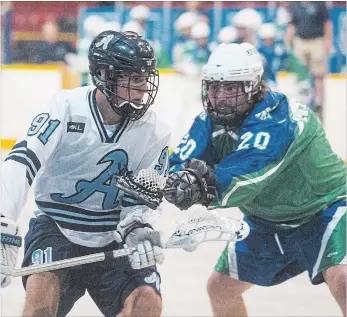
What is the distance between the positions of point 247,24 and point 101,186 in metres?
7.19

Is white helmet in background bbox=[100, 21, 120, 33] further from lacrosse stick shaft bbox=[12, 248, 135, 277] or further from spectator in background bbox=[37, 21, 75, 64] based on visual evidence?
lacrosse stick shaft bbox=[12, 248, 135, 277]

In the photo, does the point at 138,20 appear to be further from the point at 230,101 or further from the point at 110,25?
the point at 230,101

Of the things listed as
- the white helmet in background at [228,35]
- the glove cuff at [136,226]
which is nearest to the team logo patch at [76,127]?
the glove cuff at [136,226]

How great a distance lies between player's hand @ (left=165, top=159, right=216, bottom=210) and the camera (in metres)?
3.12

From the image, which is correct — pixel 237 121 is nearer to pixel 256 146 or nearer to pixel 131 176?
pixel 256 146

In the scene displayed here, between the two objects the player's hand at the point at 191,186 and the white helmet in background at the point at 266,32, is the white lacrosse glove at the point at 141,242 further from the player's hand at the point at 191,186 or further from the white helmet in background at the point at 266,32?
the white helmet in background at the point at 266,32

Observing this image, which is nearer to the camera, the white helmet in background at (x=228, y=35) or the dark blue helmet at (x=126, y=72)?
the dark blue helmet at (x=126, y=72)

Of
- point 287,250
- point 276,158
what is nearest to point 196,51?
point 287,250

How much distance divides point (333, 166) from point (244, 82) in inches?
20.4

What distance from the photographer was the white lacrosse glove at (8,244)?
2764mm

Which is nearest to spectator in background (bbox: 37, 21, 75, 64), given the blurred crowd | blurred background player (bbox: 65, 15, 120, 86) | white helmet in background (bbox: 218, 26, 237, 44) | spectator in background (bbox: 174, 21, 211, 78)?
the blurred crowd

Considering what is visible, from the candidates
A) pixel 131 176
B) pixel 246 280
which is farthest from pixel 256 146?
pixel 246 280

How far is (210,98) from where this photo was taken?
3.45 metres

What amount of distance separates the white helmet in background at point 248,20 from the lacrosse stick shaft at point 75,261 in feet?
23.7
